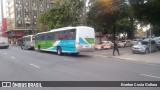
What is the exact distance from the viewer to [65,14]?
47.0 metres

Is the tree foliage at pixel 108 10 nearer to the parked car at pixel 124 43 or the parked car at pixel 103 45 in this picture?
the parked car at pixel 124 43

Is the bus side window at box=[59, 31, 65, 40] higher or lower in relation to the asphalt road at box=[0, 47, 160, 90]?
higher

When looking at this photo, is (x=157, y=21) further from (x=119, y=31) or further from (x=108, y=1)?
(x=119, y=31)

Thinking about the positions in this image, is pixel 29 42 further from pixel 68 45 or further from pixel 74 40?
pixel 74 40

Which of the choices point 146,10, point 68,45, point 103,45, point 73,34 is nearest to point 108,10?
point 103,45

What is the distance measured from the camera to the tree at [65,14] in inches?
1694

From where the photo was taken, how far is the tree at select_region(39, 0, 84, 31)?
43019 mm

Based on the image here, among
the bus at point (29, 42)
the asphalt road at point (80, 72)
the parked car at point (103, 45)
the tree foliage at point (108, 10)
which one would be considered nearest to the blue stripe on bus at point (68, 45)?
the asphalt road at point (80, 72)

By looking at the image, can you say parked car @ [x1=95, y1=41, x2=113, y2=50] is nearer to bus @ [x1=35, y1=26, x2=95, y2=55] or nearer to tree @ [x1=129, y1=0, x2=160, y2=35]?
tree @ [x1=129, y1=0, x2=160, y2=35]

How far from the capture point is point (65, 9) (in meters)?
46.5

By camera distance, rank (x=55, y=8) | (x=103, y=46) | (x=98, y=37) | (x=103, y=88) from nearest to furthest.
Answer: (x=103, y=88), (x=103, y=46), (x=55, y=8), (x=98, y=37)

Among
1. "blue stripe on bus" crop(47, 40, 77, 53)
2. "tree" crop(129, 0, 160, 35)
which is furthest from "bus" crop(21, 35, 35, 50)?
"tree" crop(129, 0, 160, 35)

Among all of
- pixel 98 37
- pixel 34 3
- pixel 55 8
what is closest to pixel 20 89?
pixel 55 8

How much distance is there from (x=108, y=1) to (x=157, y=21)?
430 inches
